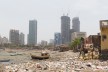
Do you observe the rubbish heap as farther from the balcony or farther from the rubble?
the balcony

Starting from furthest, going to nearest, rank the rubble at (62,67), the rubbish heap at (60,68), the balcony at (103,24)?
1. the balcony at (103,24)
2. the rubble at (62,67)
3. the rubbish heap at (60,68)

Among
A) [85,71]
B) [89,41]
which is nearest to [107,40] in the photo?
[89,41]

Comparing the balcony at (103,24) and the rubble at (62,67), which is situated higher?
the balcony at (103,24)

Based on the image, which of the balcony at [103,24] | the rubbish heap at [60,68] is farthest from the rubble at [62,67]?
the balcony at [103,24]

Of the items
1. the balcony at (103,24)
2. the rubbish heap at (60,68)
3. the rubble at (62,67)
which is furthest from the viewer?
the balcony at (103,24)

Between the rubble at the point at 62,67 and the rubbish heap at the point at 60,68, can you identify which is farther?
the rubble at the point at 62,67

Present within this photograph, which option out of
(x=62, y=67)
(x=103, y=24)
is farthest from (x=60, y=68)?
(x=103, y=24)

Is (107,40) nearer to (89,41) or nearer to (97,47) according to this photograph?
(97,47)

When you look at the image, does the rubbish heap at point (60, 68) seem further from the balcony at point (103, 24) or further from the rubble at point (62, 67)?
the balcony at point (103, 24)

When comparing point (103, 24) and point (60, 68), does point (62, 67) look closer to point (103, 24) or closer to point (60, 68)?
point (60, 68)

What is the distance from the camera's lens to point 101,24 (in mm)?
36594

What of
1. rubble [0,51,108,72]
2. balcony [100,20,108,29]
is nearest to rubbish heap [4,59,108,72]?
rubble [0,51,108,72]

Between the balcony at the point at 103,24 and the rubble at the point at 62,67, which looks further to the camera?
the balcony at the point at 103,24

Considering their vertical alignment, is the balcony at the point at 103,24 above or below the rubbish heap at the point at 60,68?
above
